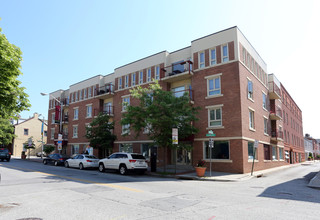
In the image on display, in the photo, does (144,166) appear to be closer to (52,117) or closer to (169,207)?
(169,207)

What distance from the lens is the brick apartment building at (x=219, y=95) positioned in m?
20.2

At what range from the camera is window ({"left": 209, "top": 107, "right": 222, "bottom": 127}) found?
827 inches

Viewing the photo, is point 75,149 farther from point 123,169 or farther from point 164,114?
point 164,114

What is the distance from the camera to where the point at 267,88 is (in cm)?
2922

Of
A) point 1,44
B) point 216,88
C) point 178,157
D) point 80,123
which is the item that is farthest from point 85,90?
point 1,44

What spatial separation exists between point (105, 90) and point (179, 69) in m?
12.3

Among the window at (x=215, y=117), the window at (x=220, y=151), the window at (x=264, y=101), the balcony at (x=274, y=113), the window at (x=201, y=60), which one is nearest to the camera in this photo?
the window at (x=220, y=151)

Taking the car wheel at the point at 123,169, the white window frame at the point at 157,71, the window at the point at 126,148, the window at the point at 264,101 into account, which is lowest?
the car wheel at the point at 123,169

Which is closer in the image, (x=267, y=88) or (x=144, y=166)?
(x=144, y=166)

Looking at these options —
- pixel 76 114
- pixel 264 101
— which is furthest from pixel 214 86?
pixel 76 114

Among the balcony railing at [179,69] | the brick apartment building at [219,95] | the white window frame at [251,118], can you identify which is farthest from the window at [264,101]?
the balcony railing at [179,69]

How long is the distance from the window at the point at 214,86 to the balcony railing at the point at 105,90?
13.8 m

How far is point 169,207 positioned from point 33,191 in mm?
5921

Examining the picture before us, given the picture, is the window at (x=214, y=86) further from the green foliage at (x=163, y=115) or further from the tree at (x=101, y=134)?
the tree at (x=101, y=134)
